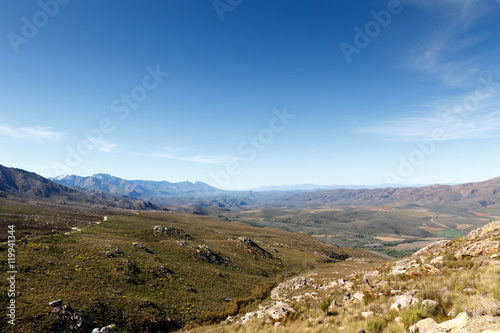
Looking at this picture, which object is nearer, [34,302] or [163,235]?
[34,302]

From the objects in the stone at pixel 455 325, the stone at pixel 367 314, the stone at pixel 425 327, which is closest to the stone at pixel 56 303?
the stone at pixel 367 314

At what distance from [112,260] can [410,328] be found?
40517 mm

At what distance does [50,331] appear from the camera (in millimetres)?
17953

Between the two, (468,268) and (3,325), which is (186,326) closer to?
(3,325)

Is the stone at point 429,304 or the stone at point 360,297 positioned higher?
the stone at point 429,304

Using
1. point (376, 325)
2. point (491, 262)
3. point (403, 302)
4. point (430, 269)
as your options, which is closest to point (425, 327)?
point (376, 325)

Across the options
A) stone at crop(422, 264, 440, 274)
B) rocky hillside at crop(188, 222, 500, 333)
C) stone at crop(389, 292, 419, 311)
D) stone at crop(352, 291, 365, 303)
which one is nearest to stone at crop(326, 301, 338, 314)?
rocky hillside at crop(188, 222, 500, 333)

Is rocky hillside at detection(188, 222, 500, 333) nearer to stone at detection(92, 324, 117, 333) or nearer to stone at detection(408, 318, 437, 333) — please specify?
stone at detection(408, 318, 437, 333)

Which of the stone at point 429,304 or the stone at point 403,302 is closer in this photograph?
the stone at point 429,304

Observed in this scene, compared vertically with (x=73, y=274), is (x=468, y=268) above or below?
above

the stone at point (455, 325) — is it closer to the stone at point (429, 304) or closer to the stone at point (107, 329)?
the stone at point (429, 304)

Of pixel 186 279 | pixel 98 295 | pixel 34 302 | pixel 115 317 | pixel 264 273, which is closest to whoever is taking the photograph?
pixel 34 302

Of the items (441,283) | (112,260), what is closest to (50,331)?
(112,260)

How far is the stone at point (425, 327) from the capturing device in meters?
7.79
